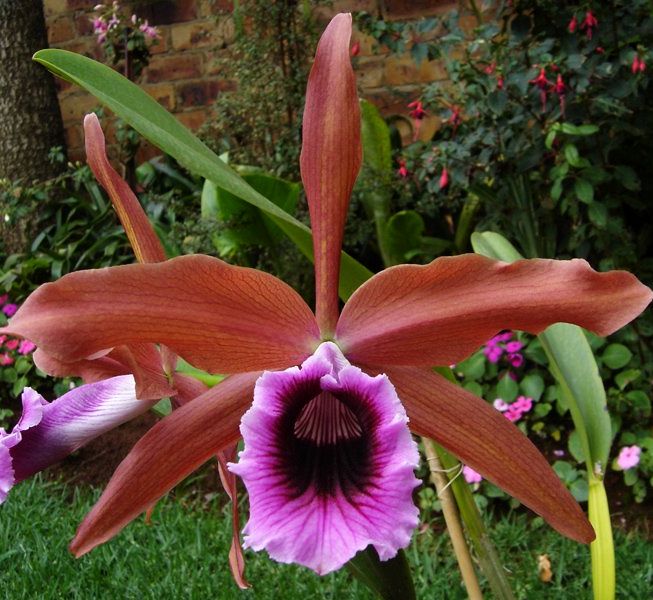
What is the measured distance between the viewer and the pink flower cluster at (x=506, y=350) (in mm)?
2402

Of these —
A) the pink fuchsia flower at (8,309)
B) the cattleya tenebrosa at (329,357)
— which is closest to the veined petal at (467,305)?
the cattleya tenebrosa at (329,357)

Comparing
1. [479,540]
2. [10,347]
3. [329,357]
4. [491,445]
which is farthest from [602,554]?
[10,347]

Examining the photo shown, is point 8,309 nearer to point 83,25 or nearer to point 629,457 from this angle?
point 83,25

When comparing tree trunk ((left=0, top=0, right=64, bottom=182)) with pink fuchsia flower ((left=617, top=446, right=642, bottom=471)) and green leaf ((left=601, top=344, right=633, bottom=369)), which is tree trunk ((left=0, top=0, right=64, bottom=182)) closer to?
green leaf ((left=601, top=344, right=633, bottom=369))

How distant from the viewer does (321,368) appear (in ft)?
2.21

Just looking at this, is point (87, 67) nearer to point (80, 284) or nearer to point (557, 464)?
point (80, 284)

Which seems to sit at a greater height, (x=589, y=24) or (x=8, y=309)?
(x=589, y=24)

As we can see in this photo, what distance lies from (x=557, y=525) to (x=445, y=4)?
9.21 feet

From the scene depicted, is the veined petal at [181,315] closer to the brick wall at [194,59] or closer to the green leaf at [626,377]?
the green leaf at [626,377]

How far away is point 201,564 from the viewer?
1863 mm

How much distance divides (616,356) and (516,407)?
0.31 meters

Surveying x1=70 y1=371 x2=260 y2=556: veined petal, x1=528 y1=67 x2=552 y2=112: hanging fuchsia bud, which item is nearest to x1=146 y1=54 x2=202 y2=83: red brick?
x1=528 y1=67 x2=552 y2=112: hanging fuchsia bud

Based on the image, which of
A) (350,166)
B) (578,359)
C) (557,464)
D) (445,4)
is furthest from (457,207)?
(350,166)

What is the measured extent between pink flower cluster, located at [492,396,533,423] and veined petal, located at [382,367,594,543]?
168 cm
